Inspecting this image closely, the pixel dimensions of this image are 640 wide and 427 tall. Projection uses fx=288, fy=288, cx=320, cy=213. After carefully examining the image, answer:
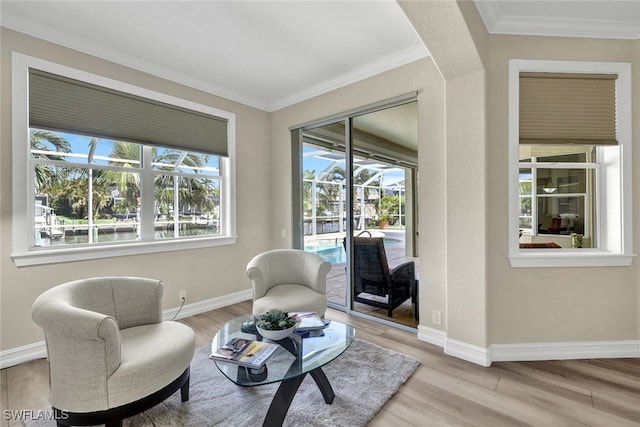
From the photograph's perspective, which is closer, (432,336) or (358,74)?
(432,336)

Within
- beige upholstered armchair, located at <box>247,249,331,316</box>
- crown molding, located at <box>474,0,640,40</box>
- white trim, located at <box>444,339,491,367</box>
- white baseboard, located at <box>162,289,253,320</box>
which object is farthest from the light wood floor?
crown molding, located at <box>474,0,640,40</box>

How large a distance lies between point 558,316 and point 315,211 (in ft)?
8.88

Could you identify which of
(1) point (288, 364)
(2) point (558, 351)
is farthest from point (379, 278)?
(1) point (288, 364)

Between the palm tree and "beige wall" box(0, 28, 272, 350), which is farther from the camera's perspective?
the palm tree

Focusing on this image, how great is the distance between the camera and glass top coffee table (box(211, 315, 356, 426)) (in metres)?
1.49

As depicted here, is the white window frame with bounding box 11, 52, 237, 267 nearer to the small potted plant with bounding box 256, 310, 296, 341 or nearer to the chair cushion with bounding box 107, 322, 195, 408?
the chair cushion with bounding box 107, 322, 195, 408

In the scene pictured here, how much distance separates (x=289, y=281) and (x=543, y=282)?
2.26 metres

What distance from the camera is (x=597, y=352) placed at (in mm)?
2365

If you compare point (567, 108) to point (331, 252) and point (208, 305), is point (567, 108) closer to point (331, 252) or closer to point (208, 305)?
point (331, 252)

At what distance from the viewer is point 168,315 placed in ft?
10.5

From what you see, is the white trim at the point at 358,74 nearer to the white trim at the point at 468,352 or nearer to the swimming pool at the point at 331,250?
the swimming pool at the point at 331,250

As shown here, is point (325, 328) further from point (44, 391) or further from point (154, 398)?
point (44, 391)

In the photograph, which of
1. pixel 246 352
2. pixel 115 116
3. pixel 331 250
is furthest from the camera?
pixel 331 250

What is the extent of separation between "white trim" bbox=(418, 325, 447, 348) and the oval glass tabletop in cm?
111
